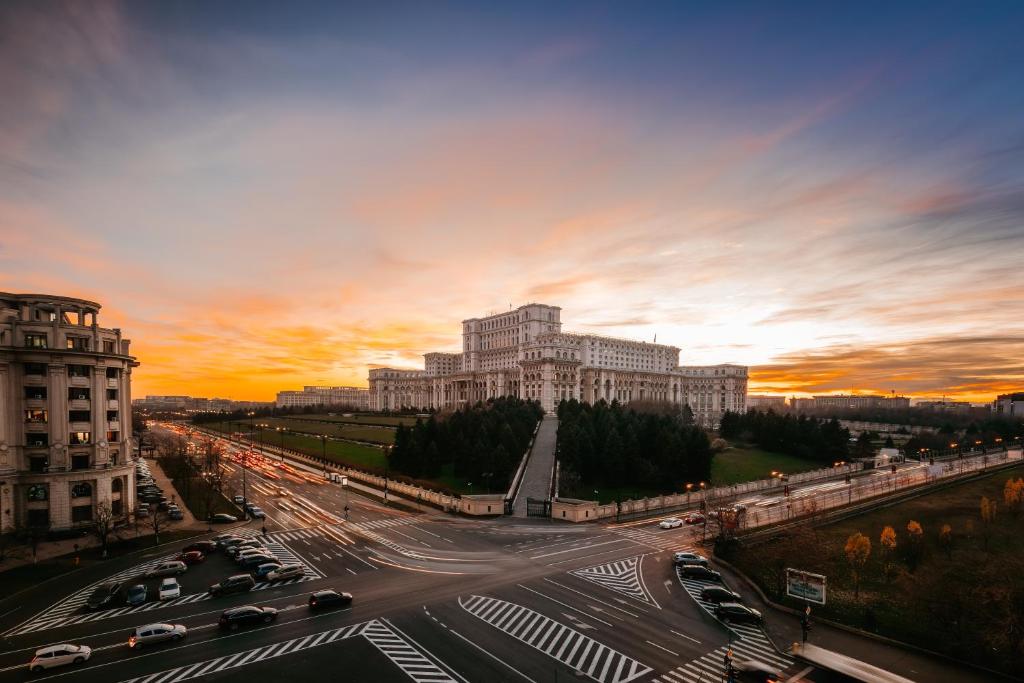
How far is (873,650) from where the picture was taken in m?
26.5

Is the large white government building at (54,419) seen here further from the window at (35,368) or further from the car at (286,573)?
the car at (286,573)

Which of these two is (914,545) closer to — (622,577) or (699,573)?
(699,573)

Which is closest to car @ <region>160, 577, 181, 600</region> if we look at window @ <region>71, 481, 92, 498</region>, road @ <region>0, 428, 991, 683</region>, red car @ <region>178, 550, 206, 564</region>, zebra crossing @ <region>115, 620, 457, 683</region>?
road @ <region>0, 428, 991, 683</region>

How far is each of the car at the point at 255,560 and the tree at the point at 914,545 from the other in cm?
→ 4643

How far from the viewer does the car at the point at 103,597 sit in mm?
31203

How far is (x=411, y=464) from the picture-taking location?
74.4 meters

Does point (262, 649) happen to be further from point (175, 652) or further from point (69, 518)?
point (69, 518)

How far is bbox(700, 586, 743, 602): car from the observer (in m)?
32.0

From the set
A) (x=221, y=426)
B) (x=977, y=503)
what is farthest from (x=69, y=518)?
(x=221, y=426)

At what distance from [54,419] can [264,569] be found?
28925mm

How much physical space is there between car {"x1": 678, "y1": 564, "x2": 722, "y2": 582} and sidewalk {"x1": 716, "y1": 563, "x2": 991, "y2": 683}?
430 cm

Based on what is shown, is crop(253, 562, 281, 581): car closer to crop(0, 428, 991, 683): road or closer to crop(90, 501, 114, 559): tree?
crop(0, 428, 991, 683): road

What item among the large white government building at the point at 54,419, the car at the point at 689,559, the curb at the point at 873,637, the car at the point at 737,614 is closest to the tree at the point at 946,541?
the curb at the point at 873,637

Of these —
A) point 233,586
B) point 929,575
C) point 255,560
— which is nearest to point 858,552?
point 929,575
